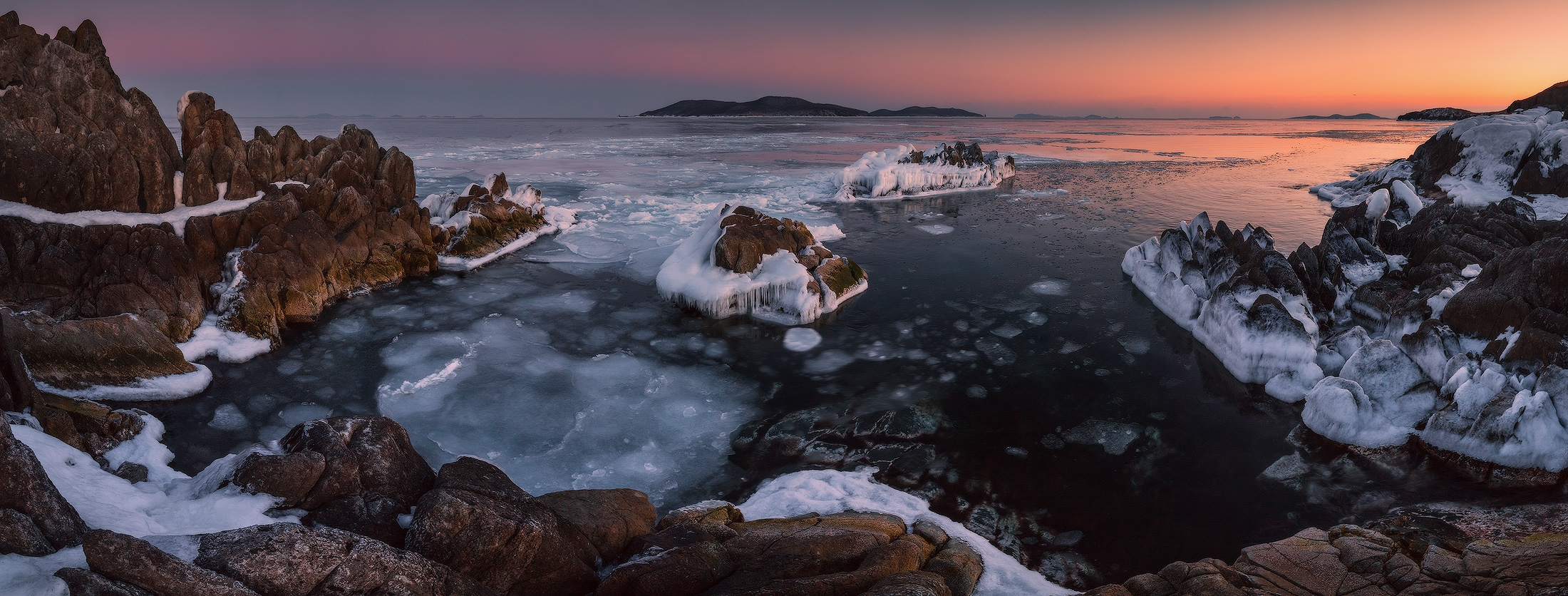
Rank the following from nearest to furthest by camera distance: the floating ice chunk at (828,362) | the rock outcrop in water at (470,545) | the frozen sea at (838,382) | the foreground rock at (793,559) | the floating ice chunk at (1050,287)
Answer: the rock outcrop in water at (470,545), the foreground rock at (793,559), the frozen sea at (838,382), the floating ice chunk at (828,362), the floating ice chunk at (1050,287)

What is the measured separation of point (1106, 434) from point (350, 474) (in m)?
9.78

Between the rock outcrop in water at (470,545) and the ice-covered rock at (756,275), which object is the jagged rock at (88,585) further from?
the ice-covered rock at (756,275)

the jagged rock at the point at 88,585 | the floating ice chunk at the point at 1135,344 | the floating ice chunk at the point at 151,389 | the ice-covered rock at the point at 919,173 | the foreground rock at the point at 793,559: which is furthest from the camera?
the ice-covered rock at the point at 919,173

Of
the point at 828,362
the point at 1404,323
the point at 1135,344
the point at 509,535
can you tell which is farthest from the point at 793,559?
the point at 1404,323

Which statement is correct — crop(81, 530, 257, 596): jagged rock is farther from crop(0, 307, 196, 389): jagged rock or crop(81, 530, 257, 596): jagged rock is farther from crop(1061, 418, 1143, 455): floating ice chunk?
crop(1061, 418, 1143, 455): floating ice chunk

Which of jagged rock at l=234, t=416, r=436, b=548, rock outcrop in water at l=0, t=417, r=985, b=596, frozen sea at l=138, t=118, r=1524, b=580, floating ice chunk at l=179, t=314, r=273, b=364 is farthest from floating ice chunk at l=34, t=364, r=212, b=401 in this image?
rock outcrop in water at l=0, t=417, r=985, b=596

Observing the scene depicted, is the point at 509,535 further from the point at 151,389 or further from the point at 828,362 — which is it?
the point at 151,389

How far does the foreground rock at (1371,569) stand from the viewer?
552 centimetres

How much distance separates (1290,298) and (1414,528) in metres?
7.66

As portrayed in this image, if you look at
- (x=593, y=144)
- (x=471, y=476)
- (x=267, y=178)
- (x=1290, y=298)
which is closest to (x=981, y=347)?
(x=1290, y=298)

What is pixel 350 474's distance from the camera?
5.73 metres

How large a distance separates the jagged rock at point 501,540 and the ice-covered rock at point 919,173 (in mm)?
30192

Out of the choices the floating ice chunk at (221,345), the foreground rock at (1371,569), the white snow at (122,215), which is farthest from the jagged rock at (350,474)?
the white snow at (122,215)

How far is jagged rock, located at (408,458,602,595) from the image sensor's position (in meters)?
5.31
